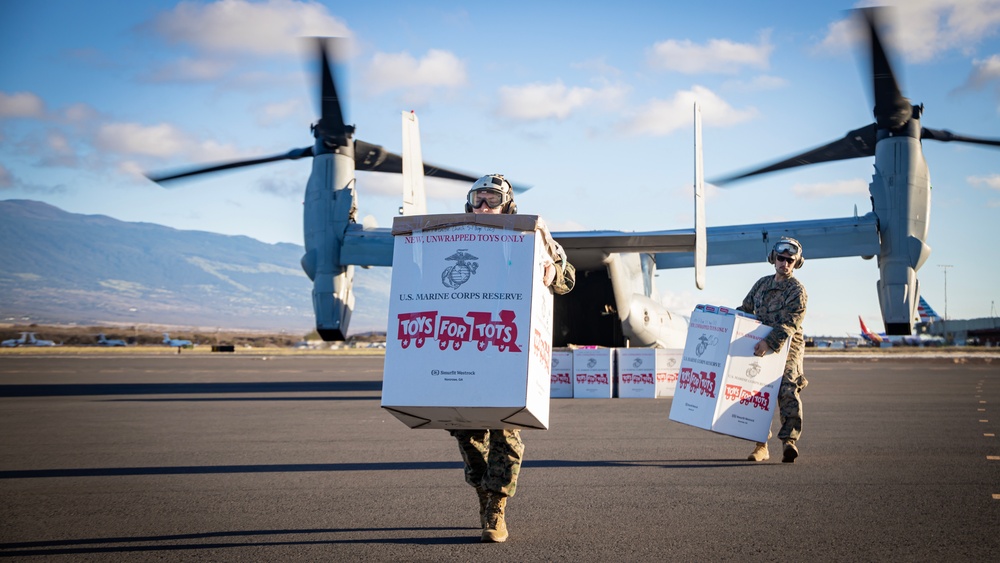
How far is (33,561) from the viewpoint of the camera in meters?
4.41

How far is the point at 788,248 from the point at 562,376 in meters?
9.21

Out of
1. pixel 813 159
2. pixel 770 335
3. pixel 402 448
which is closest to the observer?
pixel 770 335

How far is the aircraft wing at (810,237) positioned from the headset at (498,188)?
500 inches

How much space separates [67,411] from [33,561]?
10052 mm

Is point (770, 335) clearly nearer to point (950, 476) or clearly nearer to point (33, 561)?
point (950, 476)

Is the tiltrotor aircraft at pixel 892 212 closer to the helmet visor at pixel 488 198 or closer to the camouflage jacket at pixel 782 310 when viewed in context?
the camouflage jacket at pixel 782 310

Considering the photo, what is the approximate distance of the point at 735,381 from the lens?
780cm

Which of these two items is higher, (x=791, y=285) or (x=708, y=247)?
(x=708, y=247)

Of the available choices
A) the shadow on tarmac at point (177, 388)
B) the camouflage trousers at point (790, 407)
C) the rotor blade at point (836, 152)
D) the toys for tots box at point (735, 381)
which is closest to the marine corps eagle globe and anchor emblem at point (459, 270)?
the toys for tots box at point (735, 381)

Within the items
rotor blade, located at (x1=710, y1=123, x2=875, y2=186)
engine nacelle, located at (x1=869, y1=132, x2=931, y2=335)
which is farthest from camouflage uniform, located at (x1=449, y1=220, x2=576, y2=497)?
rotor blade, located at (x1=710, y1=123, x2=875, y2=186)

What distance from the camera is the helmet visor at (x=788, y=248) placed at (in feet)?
26.6

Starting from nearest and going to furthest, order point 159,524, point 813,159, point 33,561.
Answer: point 33,561, point 159,524, point 813,159

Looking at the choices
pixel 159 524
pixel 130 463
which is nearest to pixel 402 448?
pixel 130 463

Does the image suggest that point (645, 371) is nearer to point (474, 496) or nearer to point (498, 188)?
point (474, 496)
